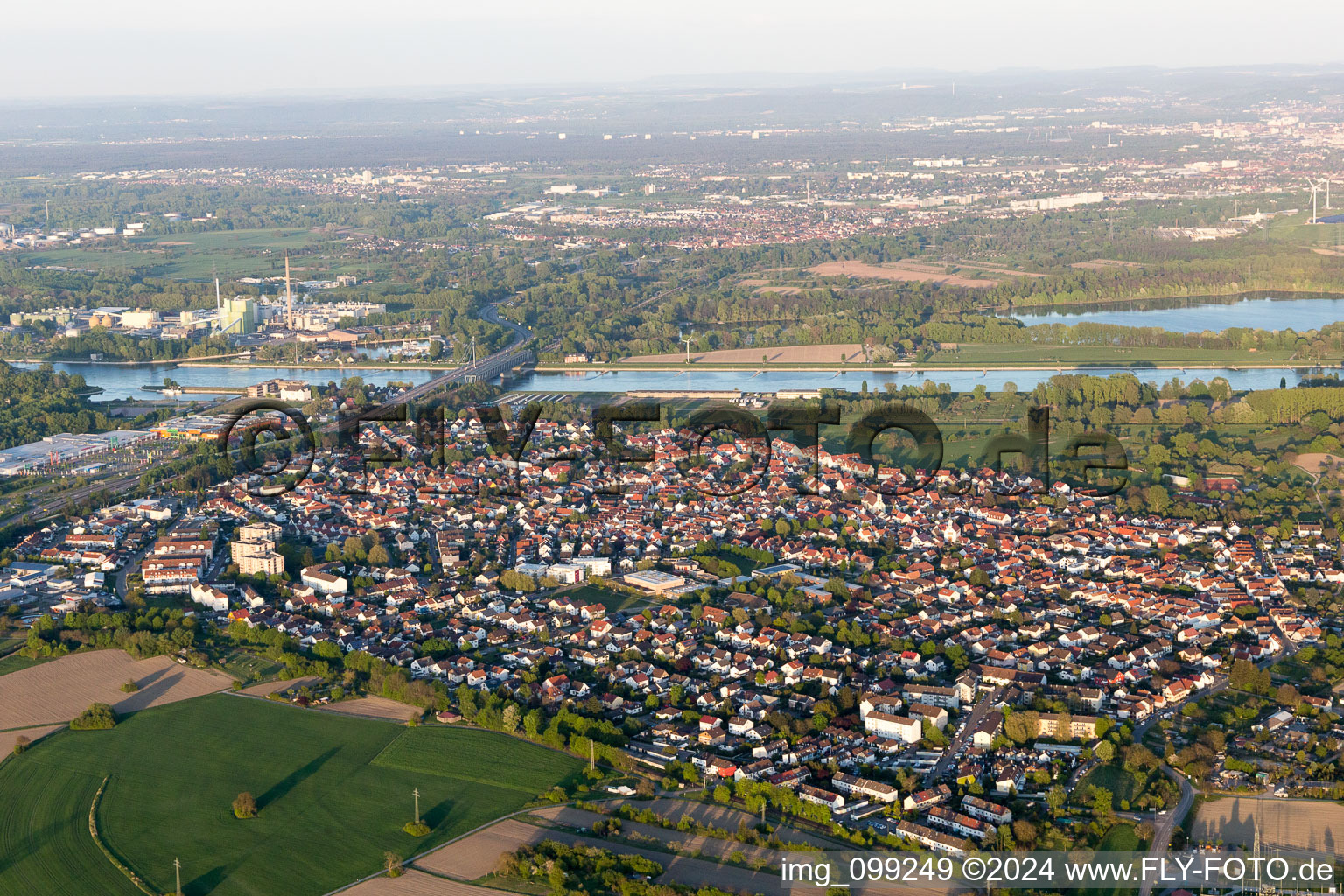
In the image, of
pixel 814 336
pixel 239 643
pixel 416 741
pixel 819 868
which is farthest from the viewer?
pixel 814 336

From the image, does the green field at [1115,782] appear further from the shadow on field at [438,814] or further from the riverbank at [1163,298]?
the riverbank at [1163,298]

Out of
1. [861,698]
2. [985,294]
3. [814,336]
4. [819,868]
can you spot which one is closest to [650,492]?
[861,698]

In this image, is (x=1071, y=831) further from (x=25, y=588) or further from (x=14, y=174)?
(x=14, y=174)

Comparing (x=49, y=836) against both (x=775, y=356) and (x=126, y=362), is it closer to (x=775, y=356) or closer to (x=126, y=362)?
(x=775, y=356)

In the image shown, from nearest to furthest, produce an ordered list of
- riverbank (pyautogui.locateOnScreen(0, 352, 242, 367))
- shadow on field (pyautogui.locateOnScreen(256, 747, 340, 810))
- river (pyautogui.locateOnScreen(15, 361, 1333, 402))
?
shadow on field (pyautogui.locateOnScreen(256, 747, 340, 810))
river (pyautogui.locateOnScreen(15, 361, 1333, 402))
riverbank (pyautogui.locateOnScreen(0, 352, 242, 367))

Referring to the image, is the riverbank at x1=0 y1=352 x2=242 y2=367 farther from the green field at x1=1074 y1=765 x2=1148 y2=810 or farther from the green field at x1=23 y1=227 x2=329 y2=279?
the green field at x1=1074 y1=765 x2=1148 y2=810

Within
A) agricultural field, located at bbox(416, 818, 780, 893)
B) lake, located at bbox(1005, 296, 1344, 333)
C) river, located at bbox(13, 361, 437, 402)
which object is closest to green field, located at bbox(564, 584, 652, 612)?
agricultural field, located at bbox(416, 818, 780, 893)
